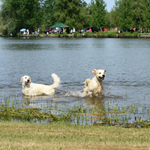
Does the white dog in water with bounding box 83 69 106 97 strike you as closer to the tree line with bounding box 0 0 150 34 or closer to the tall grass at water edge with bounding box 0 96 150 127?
the tall grass at water edge with bounding box 0 96 150 127

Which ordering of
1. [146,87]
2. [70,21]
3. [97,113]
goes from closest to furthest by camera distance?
1. [97,113]
2. [146,87]
3. [70,21]

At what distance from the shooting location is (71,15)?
113m

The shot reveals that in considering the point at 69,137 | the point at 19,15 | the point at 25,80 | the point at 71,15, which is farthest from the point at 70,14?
the point at 69,137

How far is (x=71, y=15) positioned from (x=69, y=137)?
4268 inches

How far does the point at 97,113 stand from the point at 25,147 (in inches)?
189

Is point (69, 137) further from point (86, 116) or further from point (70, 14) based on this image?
point (70, 14)

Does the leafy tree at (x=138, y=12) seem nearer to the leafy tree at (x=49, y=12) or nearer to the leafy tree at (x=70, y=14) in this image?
the leafy tree at (x=70, y=14)

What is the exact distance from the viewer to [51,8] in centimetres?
13775

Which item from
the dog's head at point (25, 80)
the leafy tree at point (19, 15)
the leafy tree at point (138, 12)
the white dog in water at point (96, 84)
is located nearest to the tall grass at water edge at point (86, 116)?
the white dog in water at point (96, 84)

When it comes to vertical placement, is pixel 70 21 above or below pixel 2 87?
above

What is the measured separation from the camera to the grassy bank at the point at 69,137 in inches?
249

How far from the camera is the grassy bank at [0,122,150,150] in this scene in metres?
6.31

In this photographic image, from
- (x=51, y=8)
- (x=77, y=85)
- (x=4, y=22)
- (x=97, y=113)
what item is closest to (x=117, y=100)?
(x=97, y=113)

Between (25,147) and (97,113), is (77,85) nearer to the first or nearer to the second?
(97,113)
